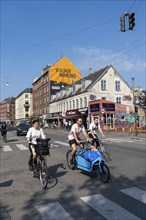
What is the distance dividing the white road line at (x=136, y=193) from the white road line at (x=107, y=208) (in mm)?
662

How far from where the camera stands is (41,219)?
15.6 ft

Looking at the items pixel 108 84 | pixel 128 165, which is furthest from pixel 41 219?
pixel 108 84

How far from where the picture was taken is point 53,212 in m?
5.10

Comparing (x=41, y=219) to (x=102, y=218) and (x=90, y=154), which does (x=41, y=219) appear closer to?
(x=102, y=218)

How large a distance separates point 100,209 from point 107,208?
14cm

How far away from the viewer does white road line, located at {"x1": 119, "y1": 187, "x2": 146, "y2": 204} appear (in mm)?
5845

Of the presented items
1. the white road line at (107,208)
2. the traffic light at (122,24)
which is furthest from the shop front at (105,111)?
the white road line at (107,208)

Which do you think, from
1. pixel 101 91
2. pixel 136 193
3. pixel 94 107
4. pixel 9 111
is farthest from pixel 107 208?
pixel 9 111

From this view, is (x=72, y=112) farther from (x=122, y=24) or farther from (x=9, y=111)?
(x=9, y=111)

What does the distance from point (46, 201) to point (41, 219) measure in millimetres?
1056

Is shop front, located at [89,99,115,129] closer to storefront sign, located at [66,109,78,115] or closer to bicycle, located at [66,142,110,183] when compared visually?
storefront sign, located at [66,109,78,115]

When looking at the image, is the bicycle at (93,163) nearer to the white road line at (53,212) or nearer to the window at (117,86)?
the white road line at (53,212)

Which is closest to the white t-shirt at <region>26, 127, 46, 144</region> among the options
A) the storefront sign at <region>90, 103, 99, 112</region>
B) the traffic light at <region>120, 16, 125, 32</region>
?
the traffic light at <region>120, 16, 125, 32</region>

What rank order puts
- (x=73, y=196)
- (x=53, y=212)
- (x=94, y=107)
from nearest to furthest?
(x=53, y=212), (x=73, y=196), (x=94, y=107)
